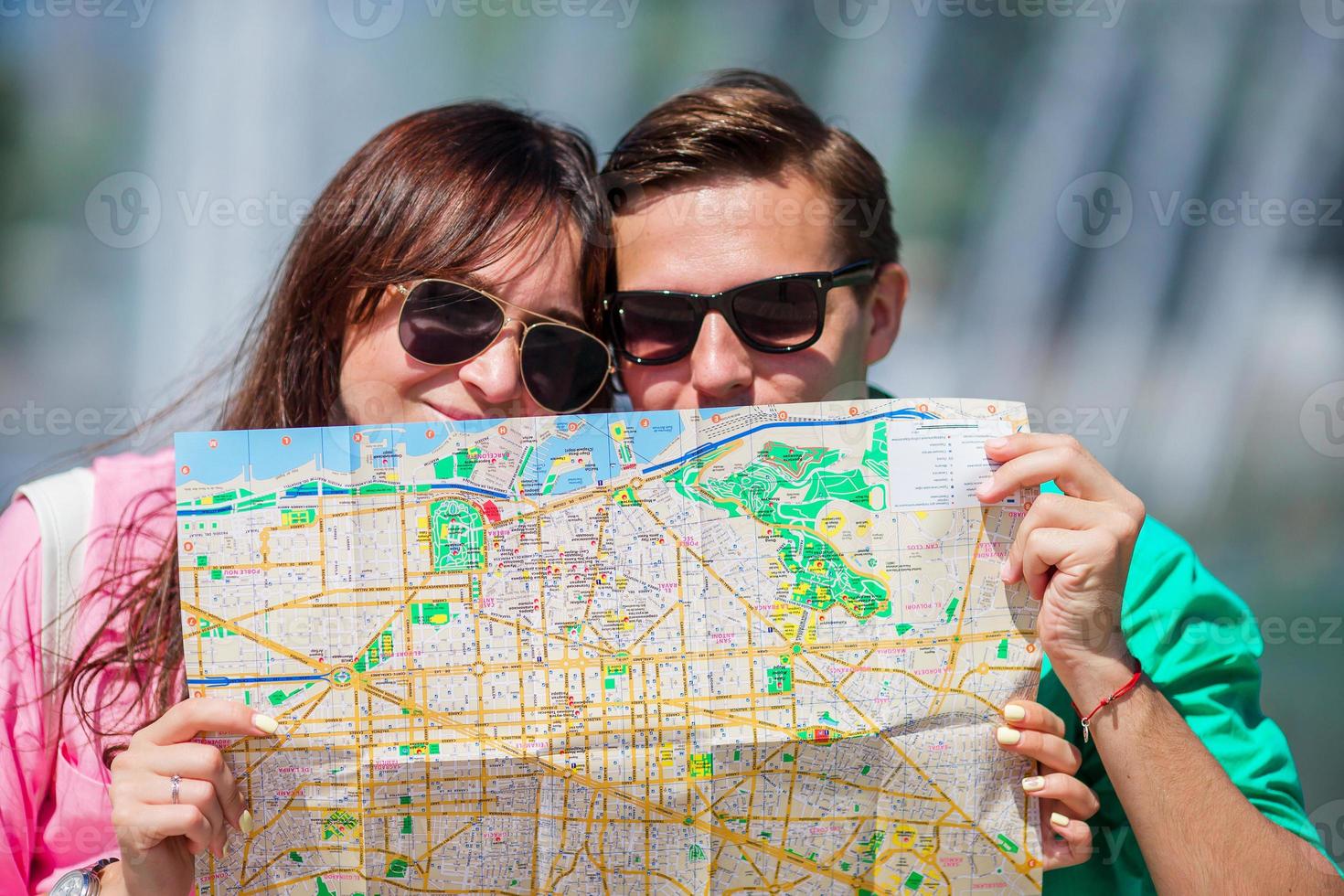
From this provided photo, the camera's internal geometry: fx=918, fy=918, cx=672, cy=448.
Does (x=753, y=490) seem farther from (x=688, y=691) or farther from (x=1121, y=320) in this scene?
(x=1121, y=320)

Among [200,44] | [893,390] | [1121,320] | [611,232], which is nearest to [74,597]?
[611,232]

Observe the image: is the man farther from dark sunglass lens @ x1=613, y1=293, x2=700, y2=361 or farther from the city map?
the city map

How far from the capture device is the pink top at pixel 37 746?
80.8 inches

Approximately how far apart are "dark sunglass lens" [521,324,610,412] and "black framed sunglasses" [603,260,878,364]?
157 millimetres

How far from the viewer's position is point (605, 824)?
6.37 ft

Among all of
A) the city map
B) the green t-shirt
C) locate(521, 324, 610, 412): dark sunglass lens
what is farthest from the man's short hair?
the green t-shirt

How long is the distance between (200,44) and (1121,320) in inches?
160

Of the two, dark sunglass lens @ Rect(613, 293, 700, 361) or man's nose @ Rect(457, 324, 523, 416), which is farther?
dark sunglass lens @ Rect(613, 293, 700, 361)

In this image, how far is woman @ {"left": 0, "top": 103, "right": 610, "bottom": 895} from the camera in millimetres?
2100

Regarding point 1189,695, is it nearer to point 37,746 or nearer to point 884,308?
point 884,308

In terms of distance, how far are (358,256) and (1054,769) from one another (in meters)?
2.02

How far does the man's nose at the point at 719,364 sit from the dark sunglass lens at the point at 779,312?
5 cm

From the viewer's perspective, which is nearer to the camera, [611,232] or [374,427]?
[374,427]

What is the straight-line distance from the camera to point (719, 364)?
2297mm
